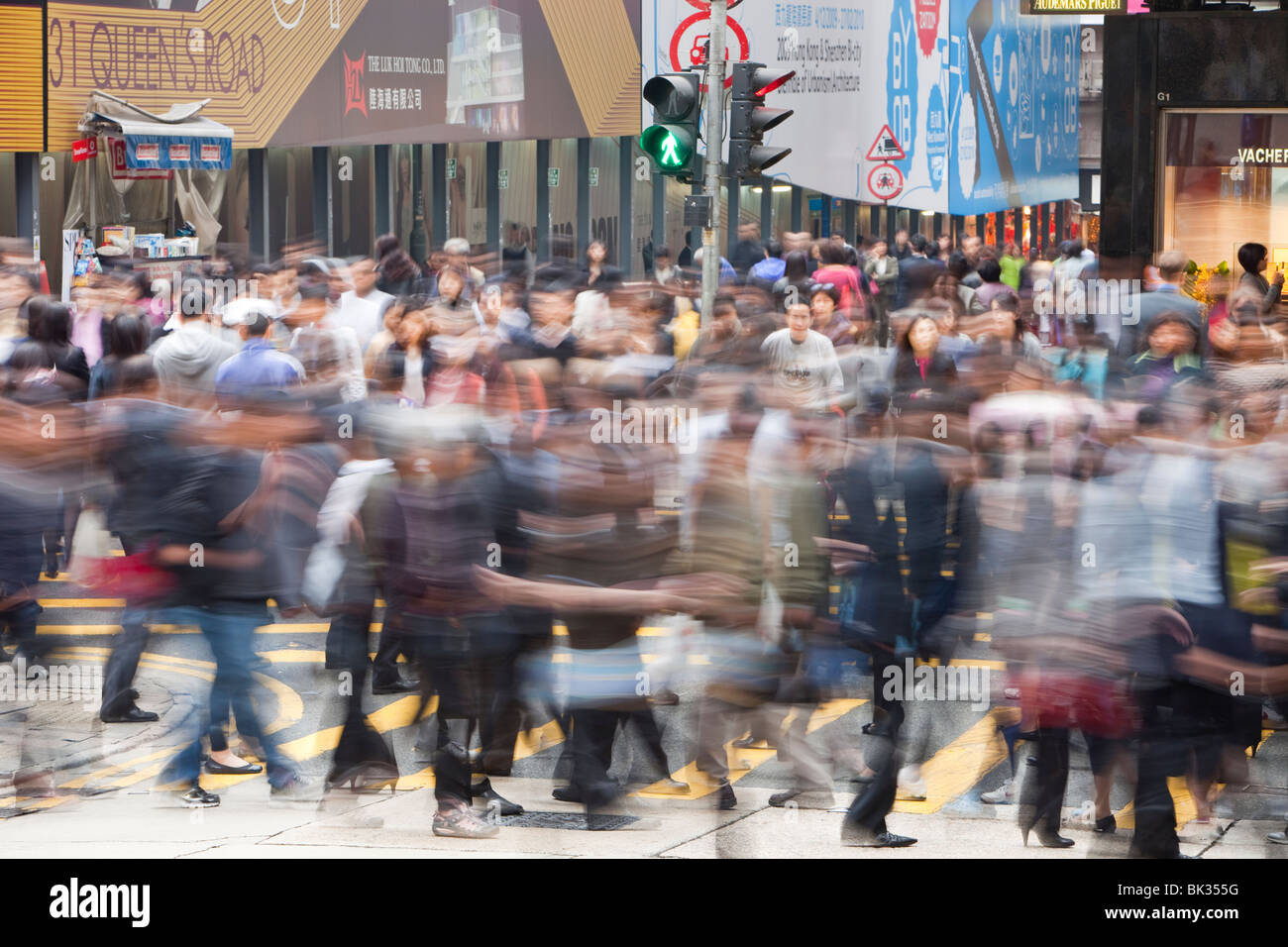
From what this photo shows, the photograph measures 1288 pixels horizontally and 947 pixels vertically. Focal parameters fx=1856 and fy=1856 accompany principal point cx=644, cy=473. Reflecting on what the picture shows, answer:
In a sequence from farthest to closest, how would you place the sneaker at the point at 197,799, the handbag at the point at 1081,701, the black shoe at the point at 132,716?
the black shoe at the point at 132,716 < the sneaker at the point at 197,799 < the handbag at the point at 1081,701

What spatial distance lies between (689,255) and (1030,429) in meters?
18.6

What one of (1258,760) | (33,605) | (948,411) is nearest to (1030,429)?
(948,411)

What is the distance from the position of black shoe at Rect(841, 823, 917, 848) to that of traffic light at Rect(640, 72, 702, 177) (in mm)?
7731

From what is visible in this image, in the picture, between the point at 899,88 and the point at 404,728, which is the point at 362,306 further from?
the point at 899,88

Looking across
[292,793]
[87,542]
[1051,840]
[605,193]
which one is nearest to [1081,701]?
[1051,840]

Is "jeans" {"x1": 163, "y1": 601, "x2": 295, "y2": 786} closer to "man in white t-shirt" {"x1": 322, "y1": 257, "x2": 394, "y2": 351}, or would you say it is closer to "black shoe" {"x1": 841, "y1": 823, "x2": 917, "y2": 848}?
"black shoe" {"x1": 841, "y1": 823, "x2": 917, "y2": 848}

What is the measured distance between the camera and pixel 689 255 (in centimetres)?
2577

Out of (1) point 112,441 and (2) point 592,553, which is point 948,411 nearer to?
(2) point 592,553

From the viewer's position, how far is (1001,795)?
7828 mm

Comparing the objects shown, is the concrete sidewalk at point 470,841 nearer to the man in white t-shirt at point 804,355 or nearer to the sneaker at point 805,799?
the sneaker at point 805,799

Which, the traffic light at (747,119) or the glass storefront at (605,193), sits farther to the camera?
the glass storefront at (605,193)

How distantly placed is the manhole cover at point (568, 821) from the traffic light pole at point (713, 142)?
741 centimetres

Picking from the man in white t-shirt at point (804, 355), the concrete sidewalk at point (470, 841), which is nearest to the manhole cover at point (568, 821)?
the concrete sidewalk at point (470, 841)

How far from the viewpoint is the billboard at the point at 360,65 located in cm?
2219
